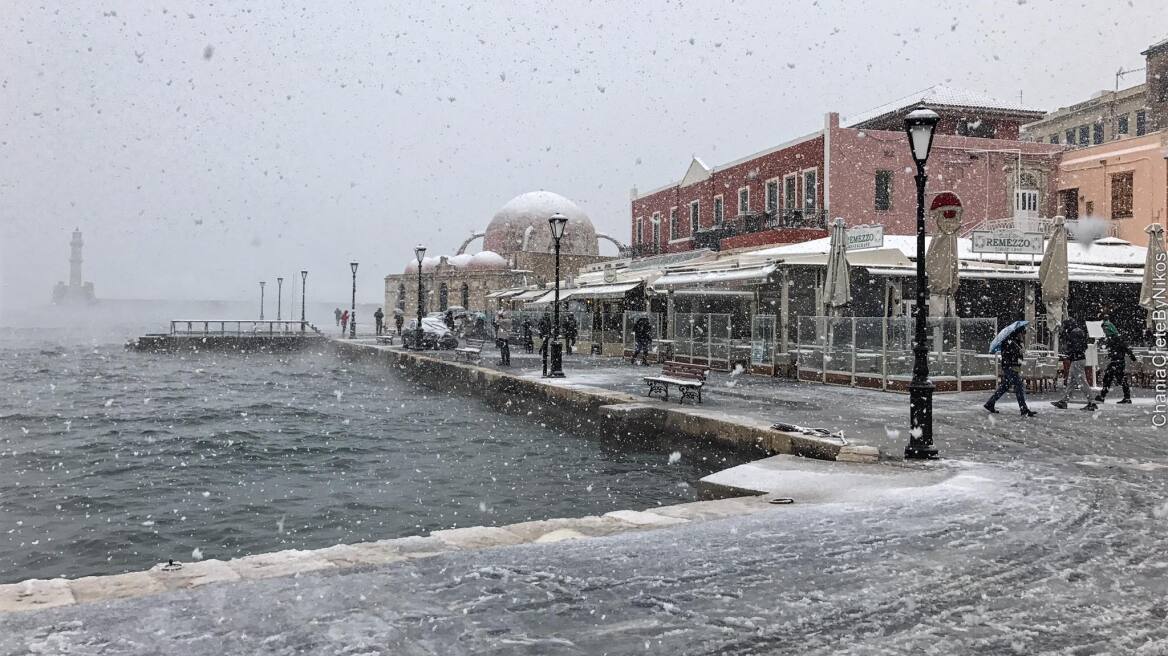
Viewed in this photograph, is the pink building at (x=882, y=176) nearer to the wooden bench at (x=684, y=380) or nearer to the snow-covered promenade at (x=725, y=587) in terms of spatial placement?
the wooden bench at (x=684, y=380)

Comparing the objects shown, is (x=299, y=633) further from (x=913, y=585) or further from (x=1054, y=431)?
(x=1054, y=431)

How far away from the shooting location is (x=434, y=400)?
21.2 meters

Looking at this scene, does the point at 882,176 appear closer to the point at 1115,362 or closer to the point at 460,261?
the point at 1115,362

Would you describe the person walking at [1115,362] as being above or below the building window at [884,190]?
below

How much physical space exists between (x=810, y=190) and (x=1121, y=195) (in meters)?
10.0

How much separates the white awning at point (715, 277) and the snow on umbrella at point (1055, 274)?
5.27 meters

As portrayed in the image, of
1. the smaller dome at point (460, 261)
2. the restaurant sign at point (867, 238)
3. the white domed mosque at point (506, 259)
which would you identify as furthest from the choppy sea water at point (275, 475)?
the smaller dome at point (460, 261)

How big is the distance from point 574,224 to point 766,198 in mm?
34579

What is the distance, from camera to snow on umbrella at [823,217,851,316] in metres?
16.9

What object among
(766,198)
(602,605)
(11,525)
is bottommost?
(11,525)

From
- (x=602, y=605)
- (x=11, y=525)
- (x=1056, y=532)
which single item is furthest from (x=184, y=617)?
(x=11, y=525)

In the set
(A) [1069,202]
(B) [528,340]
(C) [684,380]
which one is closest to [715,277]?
(C) [684,380]

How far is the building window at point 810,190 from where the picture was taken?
26.6 m

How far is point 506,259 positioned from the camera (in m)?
60.0
